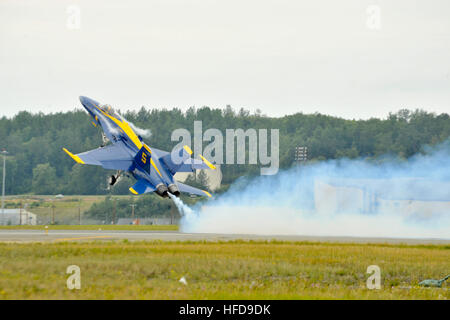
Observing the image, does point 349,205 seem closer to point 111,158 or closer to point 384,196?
point 384,196

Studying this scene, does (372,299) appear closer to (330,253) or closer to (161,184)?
(330,253)

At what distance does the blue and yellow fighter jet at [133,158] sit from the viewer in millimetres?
53438

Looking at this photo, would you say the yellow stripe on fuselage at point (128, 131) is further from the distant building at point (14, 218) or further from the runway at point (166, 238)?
the distant building at point (14, 218)

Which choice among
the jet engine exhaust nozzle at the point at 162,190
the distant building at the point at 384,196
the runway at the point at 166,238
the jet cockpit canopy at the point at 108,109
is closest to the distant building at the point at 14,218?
the jet cockpit canopy at the point at 108,109

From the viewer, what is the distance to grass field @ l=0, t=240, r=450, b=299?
20.0 meters

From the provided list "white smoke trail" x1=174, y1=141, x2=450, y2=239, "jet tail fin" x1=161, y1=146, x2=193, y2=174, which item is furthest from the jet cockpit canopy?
"white smoke trail" x1=174, y1=141, x2=450, y2=239

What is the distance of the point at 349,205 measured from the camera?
225ft

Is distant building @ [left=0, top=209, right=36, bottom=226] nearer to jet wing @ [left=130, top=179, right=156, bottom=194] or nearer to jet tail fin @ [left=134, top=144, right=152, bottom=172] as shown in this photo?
jet wing @ [left=130, top=179, right=156, bottom=194]

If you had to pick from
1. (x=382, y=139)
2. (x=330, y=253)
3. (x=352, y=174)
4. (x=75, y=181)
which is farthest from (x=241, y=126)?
(x=330, y=253)

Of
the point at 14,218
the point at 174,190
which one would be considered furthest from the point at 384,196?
the point at 14,218

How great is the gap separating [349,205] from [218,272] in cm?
4486

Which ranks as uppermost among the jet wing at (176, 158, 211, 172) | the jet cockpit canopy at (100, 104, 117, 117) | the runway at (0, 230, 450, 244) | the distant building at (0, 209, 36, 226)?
the jet cockpit canopy at (100, 104, 117, 117)

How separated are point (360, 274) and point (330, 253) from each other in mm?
7487

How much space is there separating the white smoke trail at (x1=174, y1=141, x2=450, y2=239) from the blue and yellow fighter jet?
10.3 metres
